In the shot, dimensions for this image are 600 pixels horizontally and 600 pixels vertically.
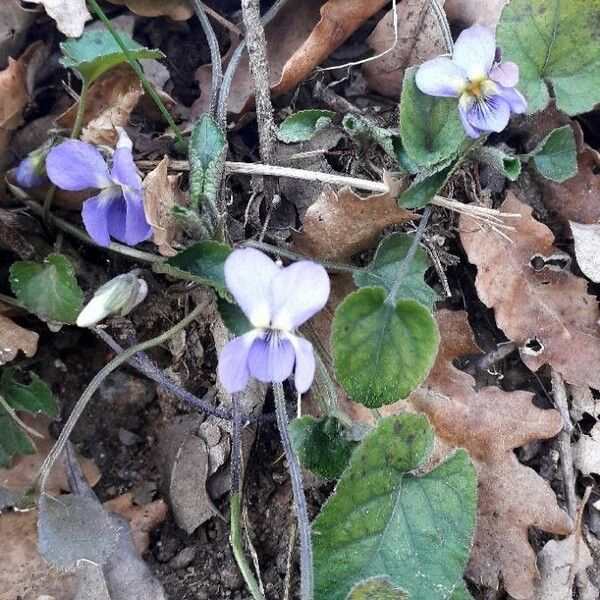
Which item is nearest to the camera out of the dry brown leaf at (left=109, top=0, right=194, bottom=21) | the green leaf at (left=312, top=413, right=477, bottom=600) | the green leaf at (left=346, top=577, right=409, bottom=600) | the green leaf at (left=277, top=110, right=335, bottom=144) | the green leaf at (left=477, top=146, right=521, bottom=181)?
the green leaf at (left=346, top=577, right=409, bottom=600)

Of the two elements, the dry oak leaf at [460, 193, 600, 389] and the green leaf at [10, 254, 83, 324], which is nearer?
the green leaf at [10, 254, 83, 324]

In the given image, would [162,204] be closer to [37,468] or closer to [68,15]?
[68,15]

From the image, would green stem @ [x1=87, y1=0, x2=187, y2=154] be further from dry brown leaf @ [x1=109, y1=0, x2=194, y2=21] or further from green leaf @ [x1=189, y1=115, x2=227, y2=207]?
dry brown leaf @ [x1=109, y1=0, x2=194, y2=21]

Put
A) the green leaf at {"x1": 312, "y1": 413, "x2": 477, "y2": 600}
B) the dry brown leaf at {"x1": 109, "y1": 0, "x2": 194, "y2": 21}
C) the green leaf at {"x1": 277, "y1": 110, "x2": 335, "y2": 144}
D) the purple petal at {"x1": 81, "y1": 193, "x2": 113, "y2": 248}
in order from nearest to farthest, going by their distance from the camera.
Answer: the green leaf at {"x1": 312, "y1": 413, "x2": 477, "y2": 600} < the purple petal at {"x1": 81, "y1": 193, "x2": 113, "y2": 248} < the green leaf at {"x1": 277, "y1": 110, "x2": 335, "y2": 144} < the dry brown leaf at {"x1": 109, "y1": 0, "x2": 194, "y2": 21}

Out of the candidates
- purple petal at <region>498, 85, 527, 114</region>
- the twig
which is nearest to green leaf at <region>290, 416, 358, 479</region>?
the twig

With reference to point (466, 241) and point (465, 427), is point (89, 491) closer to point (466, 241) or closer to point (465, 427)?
point (465, 427)

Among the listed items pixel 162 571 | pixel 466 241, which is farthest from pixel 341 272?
pixel 162 571
